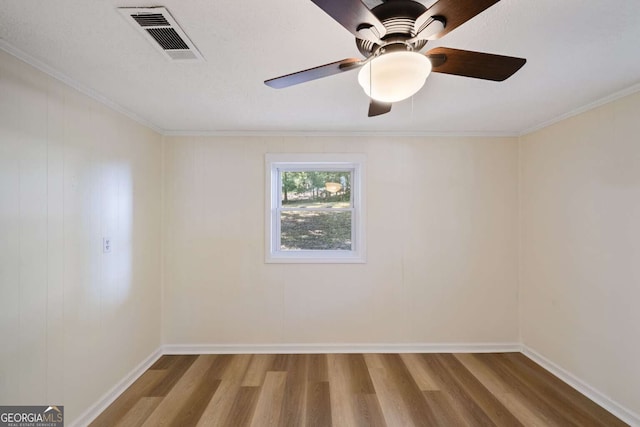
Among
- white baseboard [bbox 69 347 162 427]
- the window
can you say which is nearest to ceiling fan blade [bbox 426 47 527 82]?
the window

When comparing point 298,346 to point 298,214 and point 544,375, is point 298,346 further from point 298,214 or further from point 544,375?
point 544,375

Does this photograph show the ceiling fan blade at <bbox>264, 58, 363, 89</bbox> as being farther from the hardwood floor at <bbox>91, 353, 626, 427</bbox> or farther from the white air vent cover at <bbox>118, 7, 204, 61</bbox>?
the hardwood floor at <bbox>91, 353, 626, 427</bbox>

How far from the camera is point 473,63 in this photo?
45.9 inches

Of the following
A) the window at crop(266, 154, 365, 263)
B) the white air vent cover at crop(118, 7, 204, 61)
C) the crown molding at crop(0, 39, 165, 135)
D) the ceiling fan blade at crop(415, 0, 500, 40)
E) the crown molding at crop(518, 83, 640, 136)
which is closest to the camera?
the ceiling fan blade at crop(415, 0, 500, 40)

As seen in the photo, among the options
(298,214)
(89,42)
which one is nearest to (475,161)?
(298,214)

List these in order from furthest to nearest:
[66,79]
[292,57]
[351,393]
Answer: [351,393]
[66,79]
[292,57]

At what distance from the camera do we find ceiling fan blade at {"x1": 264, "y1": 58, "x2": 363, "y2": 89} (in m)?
1.19

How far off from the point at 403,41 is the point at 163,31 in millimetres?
1106

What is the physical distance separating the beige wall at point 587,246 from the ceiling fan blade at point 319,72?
2.18 meters

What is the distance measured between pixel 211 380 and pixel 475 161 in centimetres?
336

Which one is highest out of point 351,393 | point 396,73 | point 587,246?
point 396,73

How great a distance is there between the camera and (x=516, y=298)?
3084 millimetres

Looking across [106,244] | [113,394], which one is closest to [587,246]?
[106,244]

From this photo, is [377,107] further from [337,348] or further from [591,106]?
[337,348]
